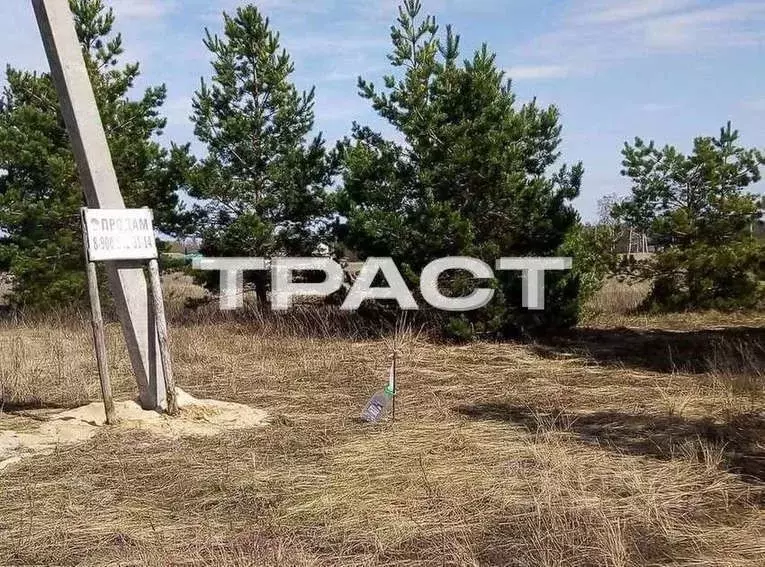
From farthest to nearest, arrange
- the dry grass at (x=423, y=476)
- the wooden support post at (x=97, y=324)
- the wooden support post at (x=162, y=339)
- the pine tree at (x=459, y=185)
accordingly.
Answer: the pine tree at (x=459, y=185) < the wooden support post at (x=162, y=339) < the wooden support post at (x=97, y=324) < the dry grass at (x=423, y=476)

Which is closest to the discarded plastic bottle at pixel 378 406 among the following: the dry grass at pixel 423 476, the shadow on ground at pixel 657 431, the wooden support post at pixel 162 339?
the dry grass at pixel 423 476

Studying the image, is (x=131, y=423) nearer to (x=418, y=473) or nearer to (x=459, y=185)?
(x=418, y=473)

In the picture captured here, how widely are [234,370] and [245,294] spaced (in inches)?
213

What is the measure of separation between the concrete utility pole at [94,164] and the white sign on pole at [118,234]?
0.17 meters

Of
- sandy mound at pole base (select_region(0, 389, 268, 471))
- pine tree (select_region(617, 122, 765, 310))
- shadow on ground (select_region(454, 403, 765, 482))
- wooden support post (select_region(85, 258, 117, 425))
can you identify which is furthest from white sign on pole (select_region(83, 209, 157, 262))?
pine tree (select_region(617, 122, 765, 310))

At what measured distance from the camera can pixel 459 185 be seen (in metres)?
11.4

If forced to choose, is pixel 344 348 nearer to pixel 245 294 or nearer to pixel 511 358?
pixel 511 358

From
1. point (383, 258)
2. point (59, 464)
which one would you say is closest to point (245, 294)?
point (383, 258)

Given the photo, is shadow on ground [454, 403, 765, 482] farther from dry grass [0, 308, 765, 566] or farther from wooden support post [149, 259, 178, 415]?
wooden support post [149, 259, 178, 415]

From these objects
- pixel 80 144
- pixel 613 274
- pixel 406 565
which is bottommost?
pixel 406 565

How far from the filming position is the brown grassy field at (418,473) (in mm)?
3865

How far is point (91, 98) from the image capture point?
663 centimetres

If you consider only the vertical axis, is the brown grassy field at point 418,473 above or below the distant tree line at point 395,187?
below

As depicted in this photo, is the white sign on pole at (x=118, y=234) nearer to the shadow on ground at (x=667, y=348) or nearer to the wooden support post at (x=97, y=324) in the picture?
the wooden support post at (x=97, y=324)
